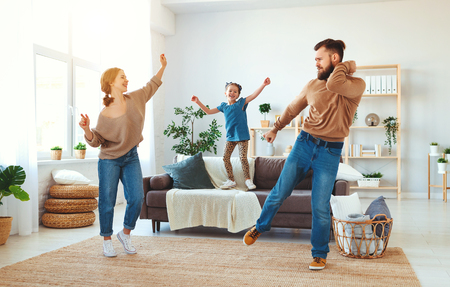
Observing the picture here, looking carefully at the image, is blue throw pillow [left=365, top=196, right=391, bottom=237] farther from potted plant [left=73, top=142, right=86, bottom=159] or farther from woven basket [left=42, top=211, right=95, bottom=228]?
potted plant [left=73, top=142, right=86, bottom=159]

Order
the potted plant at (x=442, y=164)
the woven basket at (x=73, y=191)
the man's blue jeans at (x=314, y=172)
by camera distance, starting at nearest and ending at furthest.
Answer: the man's blue jeans at (x=314, y=172)
the woven basket at (x=73, y=191)
the potted plant at (x=442, y=164)

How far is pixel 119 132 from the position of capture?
2.79 m

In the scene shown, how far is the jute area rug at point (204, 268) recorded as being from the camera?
2359 millimetres

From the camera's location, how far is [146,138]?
6039 millimetres

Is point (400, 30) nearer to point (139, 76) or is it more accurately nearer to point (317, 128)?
point (139, 76)

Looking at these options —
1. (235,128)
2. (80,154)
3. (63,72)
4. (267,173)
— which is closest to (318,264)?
(267,173)

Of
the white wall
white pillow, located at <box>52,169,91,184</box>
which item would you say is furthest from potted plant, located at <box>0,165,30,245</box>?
the white wall

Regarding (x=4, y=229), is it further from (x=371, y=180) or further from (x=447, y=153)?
(x=447, y=153)

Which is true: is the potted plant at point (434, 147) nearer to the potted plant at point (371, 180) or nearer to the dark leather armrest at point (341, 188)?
the potted plant at point (371, 180)

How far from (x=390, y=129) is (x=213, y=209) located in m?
3.86

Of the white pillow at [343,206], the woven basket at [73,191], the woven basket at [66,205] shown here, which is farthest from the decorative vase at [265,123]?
the white pillow at [343,206]

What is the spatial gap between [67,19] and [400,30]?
15.7ft

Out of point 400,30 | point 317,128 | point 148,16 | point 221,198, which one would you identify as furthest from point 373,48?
point 317,128

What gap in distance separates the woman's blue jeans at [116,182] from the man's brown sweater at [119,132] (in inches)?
2.5
